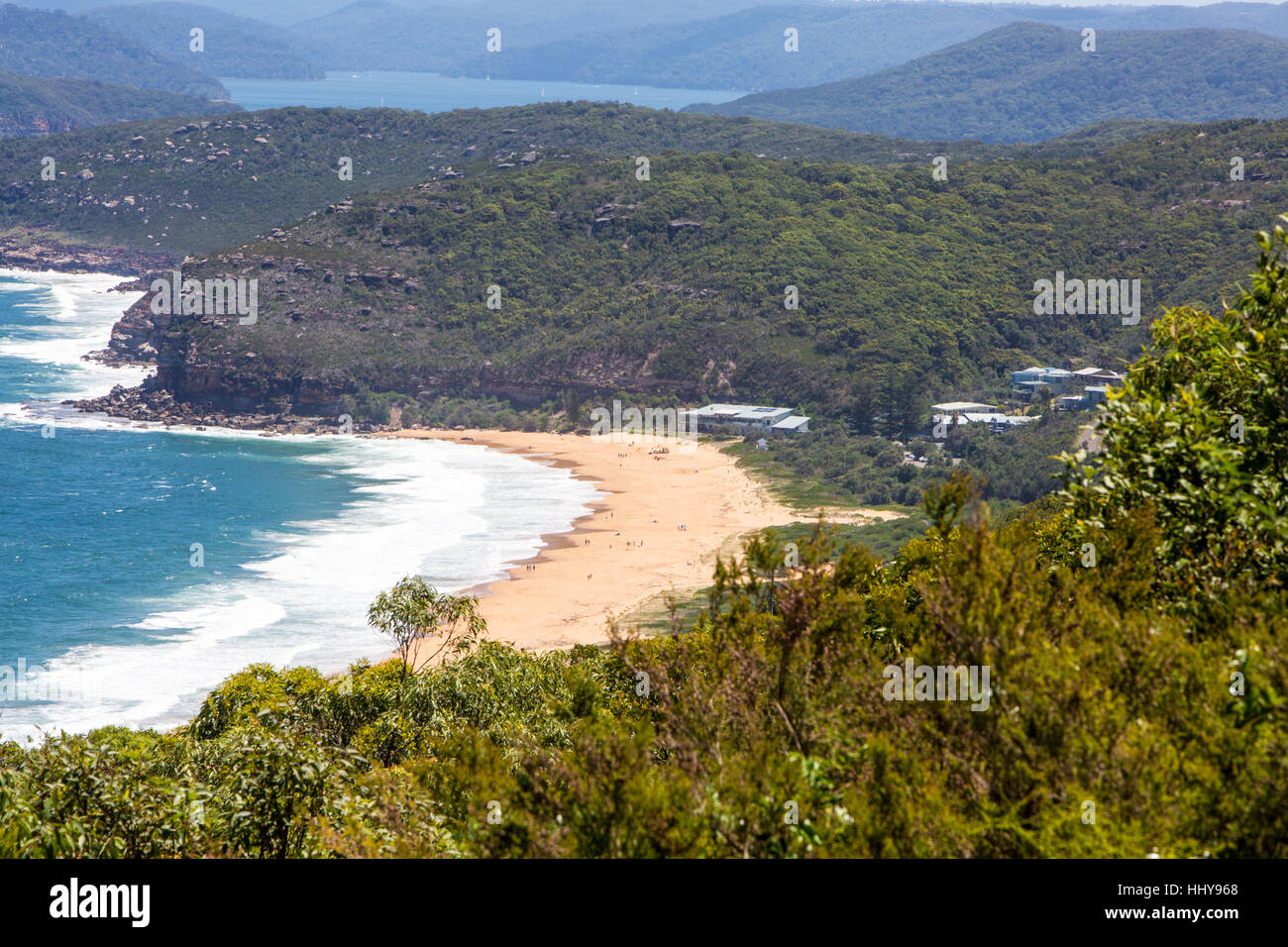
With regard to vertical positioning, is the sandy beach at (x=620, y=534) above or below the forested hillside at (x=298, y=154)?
below

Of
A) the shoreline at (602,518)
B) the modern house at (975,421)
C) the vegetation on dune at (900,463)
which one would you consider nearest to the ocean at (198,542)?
the shoreline at (602,518)

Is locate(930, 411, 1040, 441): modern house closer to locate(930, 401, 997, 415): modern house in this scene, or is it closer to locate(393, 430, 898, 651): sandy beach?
locate(930, 401, 997, 415): modern house

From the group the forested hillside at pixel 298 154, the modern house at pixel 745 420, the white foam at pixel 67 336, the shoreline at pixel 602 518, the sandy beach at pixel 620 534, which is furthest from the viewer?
the forested hillside at pixel 298 154

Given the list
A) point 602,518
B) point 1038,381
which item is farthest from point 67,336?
point 1038,381

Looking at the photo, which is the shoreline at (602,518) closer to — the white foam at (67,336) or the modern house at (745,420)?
the modern house at (745,420)

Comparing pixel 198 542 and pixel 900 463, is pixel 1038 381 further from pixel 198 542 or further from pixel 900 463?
pixel 198 542
